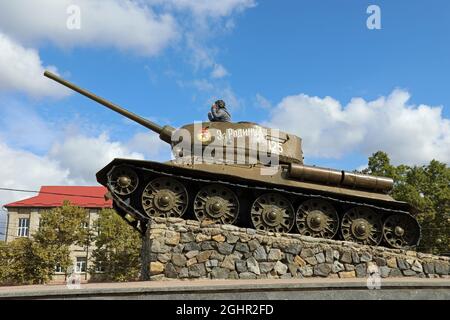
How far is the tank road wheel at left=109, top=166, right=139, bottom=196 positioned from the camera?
45.3ft

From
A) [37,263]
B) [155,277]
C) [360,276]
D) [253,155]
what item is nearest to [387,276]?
[360,276]

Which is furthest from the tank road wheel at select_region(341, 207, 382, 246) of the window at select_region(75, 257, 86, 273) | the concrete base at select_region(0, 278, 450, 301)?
the window at select_region(75, 257, 86, 273)

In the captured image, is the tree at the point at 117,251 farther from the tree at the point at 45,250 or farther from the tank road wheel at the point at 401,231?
the tank road wheel at the point at 401,231

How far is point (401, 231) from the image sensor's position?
15.5 meters

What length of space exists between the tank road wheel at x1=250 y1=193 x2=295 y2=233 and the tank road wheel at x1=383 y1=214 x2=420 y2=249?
3.36 m

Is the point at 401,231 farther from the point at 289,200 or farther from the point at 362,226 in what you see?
the point at 289,200

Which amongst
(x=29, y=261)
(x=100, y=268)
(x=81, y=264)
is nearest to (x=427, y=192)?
(x=100, y=268)

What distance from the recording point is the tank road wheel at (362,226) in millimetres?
15125

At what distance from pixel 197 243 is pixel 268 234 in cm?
217

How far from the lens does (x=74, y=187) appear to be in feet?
201

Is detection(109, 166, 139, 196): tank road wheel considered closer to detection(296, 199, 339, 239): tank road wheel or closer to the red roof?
detection(296, 199, 339, 239): tank road wheel

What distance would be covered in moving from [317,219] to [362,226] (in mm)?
1561

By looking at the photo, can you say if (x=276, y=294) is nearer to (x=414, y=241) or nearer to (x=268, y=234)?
(x=268, y=234)
